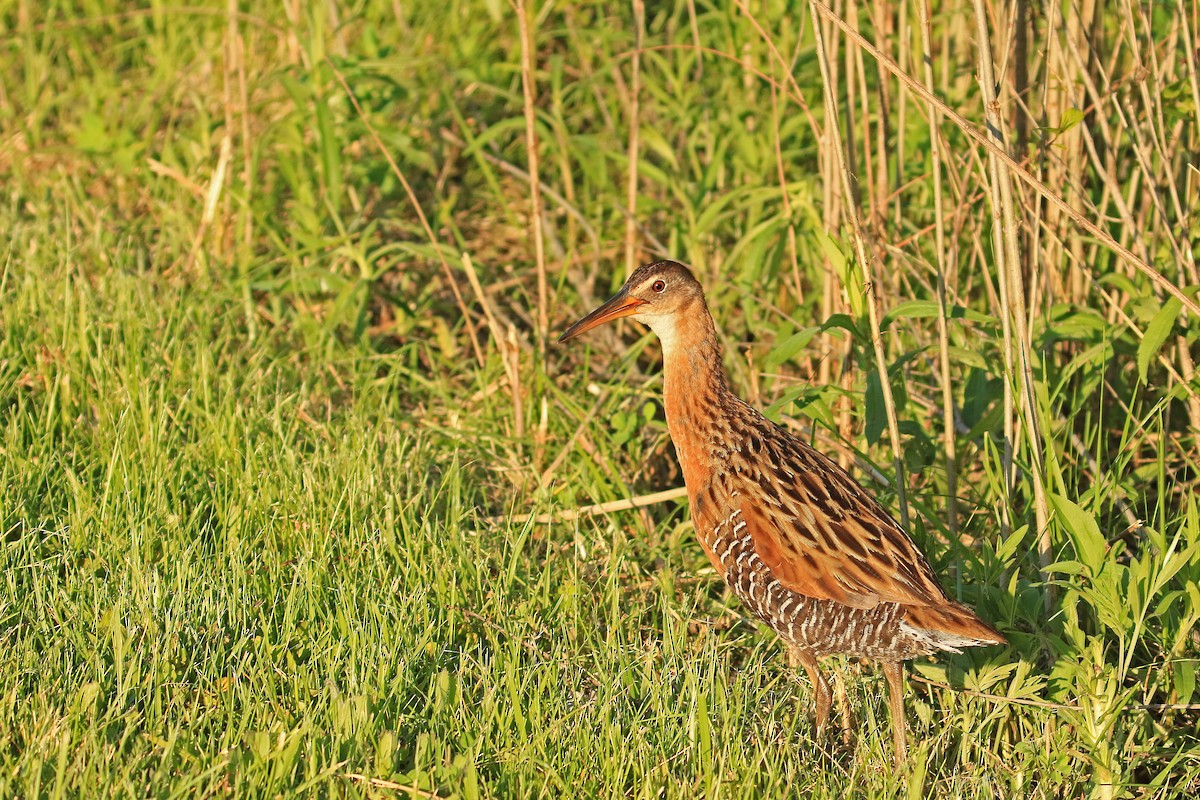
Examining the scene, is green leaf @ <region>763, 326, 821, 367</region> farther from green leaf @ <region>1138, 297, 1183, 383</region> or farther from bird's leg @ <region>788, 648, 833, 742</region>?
Answer: green leaf @ <region>1138, 297, 1183, 383</region>

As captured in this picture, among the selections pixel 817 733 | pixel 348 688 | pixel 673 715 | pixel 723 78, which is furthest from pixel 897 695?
pixel 723 78

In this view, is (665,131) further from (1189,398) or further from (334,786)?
(334,786)

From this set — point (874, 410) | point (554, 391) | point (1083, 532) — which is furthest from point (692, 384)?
point (1083, 532)

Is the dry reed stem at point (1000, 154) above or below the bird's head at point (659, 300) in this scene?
above

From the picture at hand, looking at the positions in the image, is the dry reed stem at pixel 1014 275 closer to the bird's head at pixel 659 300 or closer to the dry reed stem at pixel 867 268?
the dry reed stem at pixel 867 268

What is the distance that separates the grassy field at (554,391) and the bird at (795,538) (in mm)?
188

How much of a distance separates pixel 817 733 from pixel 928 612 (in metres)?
0.49

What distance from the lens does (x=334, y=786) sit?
3152mm

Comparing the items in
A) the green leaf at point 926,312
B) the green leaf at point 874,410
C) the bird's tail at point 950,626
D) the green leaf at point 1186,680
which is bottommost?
the green leaf at point 1186,680

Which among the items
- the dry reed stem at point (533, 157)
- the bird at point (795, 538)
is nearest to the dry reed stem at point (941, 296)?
the bird at point (795, 538)

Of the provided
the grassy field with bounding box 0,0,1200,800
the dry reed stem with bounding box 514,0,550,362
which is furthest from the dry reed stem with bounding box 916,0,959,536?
the dry reed stem with bounding box 514,0,550,362

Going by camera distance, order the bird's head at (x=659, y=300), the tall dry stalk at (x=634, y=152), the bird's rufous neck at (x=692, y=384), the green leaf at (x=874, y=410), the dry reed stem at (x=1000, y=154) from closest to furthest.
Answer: the dry reed stem at (x=1000, y=154)
the green leaf at (x=874, y=410)
the bird's rufous neck at (x=692, y=384)
the bird's head at (x=659, y=300)
the tall dry stalk at (x=634, y=152)

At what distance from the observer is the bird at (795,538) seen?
3588 mm

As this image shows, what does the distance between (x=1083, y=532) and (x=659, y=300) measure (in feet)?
4.63
